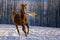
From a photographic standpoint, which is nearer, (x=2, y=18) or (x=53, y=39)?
(x=53, y=39)

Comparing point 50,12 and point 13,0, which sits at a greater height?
point 13,0

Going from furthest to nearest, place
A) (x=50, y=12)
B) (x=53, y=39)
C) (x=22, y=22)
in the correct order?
(x=50, y=12) < (x=53, y=39) < (x=22, y=22)

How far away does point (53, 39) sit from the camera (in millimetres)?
1896

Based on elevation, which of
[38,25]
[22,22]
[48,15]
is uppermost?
[22,22]

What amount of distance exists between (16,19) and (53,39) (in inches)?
40.7

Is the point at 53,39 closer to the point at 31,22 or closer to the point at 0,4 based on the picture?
the point at 31,22

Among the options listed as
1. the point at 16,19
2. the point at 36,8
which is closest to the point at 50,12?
the point at 36,8

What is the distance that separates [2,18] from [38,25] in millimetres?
907

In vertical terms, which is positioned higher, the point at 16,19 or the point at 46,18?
the point at 16,19

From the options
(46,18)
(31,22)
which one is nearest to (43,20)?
(46,18)

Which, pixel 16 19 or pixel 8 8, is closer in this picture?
pixel 16 19

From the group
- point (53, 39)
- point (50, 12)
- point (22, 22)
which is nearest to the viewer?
point (22, 22)

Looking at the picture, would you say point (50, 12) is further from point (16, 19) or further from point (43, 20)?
point (16, 19)

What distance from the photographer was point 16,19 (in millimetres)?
991
